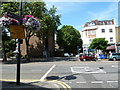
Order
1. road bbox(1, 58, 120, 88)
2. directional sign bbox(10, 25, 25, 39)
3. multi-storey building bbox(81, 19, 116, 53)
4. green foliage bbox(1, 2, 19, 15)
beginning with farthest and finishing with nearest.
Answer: multi-storey building bbox(81, 19, 116, 53), green foliage bbox(1, 2, 19, 15), road bbox(1, 58, 120, 88), directional sign bbox(10, 25, 25, 39)

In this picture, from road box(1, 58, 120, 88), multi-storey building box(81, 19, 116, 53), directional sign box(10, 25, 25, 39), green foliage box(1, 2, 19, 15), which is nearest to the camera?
directional sign box(10, 25, 25, 39)

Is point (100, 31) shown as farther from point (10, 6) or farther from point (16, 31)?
point (16, 31)

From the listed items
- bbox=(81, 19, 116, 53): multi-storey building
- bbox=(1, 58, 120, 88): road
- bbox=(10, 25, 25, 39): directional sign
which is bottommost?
bbox=(1, 58, 120, 88): road

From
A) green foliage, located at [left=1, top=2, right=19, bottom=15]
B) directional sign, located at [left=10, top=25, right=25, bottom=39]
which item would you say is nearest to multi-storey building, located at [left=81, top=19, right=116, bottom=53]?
green foliage, located at [left=1, top=2, right=19, bottom=15]

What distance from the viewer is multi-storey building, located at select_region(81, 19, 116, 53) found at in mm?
42616

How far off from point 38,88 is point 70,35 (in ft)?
163

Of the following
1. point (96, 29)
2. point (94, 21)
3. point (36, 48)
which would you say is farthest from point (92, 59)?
point (94, 21)

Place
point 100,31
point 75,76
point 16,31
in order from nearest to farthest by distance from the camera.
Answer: point 16,31, point 75,76, point 100,31

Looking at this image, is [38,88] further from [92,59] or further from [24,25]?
[92,59]

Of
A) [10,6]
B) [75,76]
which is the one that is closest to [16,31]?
[75,76]

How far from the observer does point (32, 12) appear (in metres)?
25.9

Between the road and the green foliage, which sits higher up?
the green foliage

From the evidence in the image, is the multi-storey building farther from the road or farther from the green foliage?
the road

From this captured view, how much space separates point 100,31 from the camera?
44812 mm
